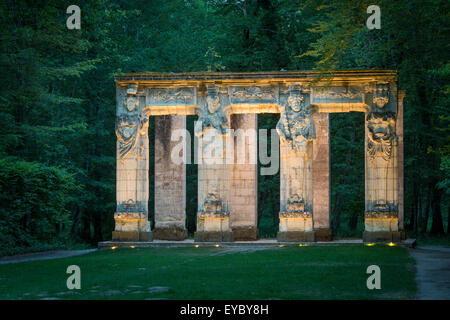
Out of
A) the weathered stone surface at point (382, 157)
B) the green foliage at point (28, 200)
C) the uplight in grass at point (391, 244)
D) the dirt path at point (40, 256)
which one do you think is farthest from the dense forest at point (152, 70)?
the uplight in grass at point (391, 244)

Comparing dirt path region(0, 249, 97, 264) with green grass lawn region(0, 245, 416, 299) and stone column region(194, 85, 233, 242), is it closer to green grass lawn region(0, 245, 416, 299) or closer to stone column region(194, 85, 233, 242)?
green grass lawn region(0, 245, 416, 299)

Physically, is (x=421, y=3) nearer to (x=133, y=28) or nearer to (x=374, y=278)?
(x=374, y=278)

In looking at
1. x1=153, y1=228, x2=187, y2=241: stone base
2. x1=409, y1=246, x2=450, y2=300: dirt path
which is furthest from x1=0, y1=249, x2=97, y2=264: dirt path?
x1=409, y1=246, x2=450, y2=300: dirt path

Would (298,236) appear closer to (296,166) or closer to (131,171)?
(296,166)

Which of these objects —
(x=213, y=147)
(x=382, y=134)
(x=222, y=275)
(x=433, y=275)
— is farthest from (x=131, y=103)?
(x=433, y=275)

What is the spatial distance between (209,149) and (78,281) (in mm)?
13968

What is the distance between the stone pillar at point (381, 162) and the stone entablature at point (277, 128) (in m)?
0.04

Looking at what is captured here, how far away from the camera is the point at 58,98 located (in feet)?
99.7

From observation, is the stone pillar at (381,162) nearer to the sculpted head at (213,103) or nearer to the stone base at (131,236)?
the sculpted head at (213,103)

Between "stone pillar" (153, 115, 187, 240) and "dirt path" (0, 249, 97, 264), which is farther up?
"stone pillar" (153, 115, 187, 240)

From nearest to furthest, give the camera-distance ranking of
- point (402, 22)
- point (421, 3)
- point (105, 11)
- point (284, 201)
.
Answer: point (421, 3) → point (402, 22) → point (284, 201) → point (105, 11)

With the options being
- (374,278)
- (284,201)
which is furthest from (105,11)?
(374,278)

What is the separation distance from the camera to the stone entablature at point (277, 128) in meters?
27.9

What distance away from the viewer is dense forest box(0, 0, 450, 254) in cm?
2612
